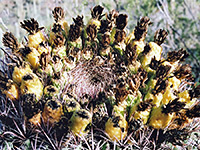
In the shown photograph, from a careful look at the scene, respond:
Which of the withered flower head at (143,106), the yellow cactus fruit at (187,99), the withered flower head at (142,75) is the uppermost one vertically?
the withered flower head at (142,75)

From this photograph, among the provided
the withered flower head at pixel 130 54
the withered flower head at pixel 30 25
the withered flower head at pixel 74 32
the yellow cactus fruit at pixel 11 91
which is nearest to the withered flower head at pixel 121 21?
the withered flower head at pixel 130 54

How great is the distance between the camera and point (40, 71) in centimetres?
180

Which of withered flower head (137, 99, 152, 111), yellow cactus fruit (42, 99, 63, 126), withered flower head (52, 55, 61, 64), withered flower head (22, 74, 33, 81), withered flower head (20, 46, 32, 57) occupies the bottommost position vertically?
yellow cactus fruit (42, 99, 63, 126)

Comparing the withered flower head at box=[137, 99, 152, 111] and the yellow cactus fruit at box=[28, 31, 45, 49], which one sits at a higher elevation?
the yellow cactus fruit at box=[28, 31, 45, 49]

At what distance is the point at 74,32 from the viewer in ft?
6.46

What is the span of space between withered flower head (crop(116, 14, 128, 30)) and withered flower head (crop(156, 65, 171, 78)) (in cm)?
54

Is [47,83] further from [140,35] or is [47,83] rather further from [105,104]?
[140,35]

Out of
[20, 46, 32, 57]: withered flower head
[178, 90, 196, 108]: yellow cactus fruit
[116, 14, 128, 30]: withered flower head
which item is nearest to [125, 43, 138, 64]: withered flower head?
[116, 14, 128, 30]: withered flower head

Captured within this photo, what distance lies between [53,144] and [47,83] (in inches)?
19.4

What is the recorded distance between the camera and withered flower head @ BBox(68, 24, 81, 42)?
1.97 m

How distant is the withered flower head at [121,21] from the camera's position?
2004mm

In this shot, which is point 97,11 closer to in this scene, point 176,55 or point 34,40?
point 34,40

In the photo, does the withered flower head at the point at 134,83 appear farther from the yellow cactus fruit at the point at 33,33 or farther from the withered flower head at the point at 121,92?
the yellow cactus fruit at the point at 33,33

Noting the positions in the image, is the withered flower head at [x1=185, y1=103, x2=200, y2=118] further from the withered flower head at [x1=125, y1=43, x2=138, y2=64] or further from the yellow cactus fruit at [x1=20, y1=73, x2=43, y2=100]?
the yellow cactus fruit at [x1=20, y1=73, x2=43, y2=100]
